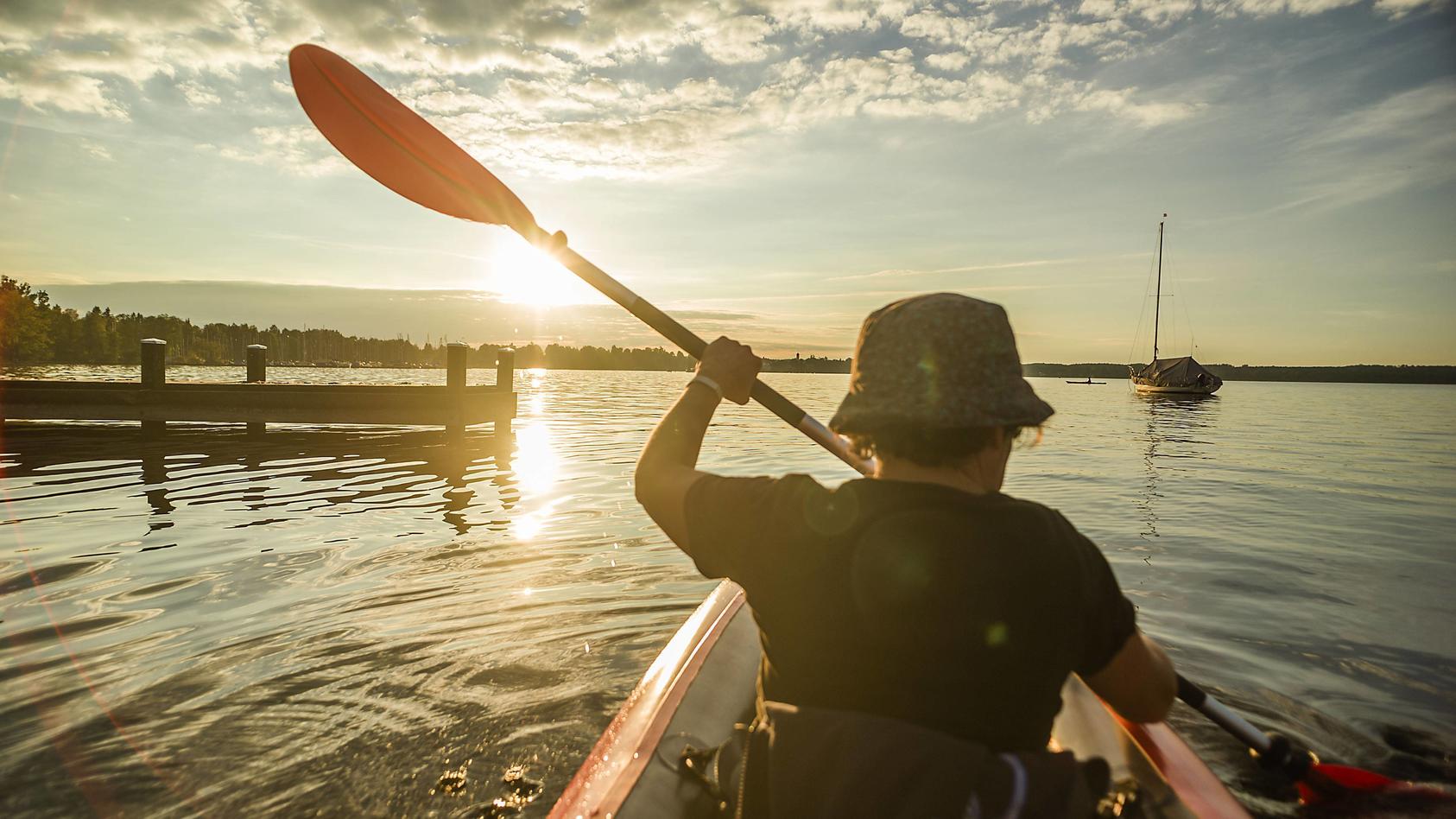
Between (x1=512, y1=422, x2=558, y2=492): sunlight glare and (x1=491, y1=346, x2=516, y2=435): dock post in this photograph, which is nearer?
(x1=512, y1=422, x2=558, y2=492): sunlight glare

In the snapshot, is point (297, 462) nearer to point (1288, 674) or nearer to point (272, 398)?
point (272, 398)

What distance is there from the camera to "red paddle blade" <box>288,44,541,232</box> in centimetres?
376

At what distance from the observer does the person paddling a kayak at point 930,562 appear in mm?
1366

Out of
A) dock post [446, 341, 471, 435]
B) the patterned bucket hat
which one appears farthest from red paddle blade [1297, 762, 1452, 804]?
dock post [446, 341, 471, 435]

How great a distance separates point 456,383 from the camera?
55.5ft

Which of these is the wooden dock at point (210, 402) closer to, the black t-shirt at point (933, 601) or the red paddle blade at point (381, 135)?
the red paddle blade at point (381, 135)

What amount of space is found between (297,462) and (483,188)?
11526 mm

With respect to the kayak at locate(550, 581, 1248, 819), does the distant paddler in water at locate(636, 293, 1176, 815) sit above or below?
above

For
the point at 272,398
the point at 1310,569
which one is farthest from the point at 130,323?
the point at 1310,569

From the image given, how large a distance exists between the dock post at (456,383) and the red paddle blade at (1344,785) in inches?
630

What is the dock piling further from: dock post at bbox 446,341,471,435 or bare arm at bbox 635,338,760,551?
bare arm at bbox 635,338,760,551

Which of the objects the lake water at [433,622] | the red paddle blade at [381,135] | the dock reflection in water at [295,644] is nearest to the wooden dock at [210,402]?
the lake water at [433,622]

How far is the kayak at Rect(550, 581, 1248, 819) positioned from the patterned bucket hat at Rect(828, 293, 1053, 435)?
1.03 m

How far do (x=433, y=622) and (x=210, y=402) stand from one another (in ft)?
43.4
